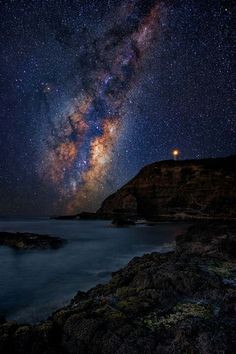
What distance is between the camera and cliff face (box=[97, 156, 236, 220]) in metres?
54.3

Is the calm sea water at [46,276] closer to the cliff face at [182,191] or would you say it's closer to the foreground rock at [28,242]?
the foreground rock at [28,242]

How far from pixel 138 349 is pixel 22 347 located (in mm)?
1919

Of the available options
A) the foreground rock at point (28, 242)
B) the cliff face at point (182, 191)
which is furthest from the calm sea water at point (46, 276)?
the cliff face at point (182, 191)

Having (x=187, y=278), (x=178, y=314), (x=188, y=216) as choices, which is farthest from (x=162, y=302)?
(x=188, y=216)

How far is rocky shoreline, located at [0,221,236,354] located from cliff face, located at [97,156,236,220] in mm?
48729

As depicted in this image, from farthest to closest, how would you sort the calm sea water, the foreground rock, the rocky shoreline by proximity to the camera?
the foreground rock → the calm sea water → the rocky shoreline

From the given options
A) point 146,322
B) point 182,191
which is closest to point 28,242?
point 146,322

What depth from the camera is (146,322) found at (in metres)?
5.03

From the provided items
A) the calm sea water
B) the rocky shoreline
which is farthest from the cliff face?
the rocky shoreline

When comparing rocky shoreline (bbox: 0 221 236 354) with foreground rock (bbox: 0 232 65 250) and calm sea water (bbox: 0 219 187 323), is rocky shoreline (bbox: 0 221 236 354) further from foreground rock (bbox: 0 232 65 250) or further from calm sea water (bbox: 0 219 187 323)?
foreground rock (bbox: 0 232 65 250)

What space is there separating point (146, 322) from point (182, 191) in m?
54.6

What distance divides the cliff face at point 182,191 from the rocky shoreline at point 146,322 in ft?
160

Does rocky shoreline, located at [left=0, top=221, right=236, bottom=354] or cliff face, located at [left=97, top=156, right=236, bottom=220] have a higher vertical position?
cliff face, located at [left=97, top=156, right=236, bottom=220]

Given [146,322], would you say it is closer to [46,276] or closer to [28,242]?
[46,276]
